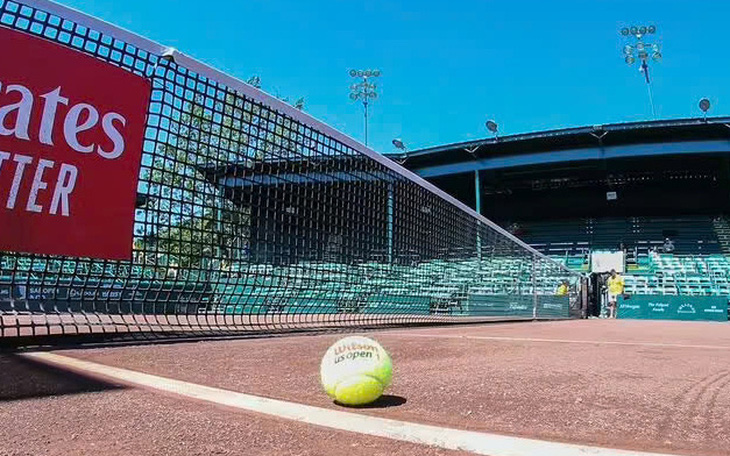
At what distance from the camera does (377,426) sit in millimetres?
2705

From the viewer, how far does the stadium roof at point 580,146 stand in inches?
1044

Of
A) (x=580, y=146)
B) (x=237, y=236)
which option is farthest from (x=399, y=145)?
(x=237, y=236)

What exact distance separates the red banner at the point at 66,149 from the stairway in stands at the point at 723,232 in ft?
111

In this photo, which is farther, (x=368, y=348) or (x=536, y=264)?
(x=536, y=264)

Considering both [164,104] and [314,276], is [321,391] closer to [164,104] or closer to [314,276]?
[164,104]

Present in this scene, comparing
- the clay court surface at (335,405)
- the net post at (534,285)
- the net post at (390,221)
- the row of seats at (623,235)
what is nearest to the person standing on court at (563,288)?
the net post at (534,285)

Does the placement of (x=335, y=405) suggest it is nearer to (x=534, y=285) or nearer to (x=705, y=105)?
(x=534, y=285)

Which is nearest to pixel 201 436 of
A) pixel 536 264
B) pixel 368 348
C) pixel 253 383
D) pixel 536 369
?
pixel 368 348

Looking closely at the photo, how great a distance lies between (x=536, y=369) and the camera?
4656 mm

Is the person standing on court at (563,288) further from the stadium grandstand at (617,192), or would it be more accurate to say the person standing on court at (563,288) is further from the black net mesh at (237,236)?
the black net mesh at (237,236)

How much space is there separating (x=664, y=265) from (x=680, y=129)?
7288mm

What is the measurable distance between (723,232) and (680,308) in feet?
43.9

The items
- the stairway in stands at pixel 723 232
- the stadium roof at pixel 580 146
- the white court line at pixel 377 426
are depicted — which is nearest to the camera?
the white court line at pixel 377 426

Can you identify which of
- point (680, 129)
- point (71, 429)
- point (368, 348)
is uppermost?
point (680, 129)
